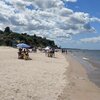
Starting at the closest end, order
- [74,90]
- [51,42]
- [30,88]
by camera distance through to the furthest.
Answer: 1. [30,88]
2. [74,90]
3. [51,42]

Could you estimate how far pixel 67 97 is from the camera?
38.5 feet

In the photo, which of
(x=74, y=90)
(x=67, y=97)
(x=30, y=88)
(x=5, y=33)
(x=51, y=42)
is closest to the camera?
(x=67, y=97)

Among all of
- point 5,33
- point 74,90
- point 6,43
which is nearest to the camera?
point 74,90

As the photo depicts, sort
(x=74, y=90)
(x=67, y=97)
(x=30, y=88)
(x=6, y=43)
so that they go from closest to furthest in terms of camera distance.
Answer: (x=67, y=97) < (x=30, y=88) < (x=74, y=90) < (x=6, y=43)

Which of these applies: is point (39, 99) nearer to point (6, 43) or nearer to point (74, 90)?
point (74, 90)

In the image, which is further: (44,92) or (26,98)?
(44,92)

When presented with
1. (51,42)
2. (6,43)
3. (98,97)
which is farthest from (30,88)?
(51,42)

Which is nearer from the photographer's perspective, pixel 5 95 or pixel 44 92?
pixel 5 95

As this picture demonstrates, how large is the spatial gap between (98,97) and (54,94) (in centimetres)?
205

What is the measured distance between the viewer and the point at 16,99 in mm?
10203

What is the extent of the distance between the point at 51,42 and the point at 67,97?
605ft

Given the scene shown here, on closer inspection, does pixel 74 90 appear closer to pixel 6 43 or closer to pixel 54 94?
pixel 54 94

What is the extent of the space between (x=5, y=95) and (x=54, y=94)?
2.29 m

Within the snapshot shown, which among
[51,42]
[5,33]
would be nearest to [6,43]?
[5,33]
